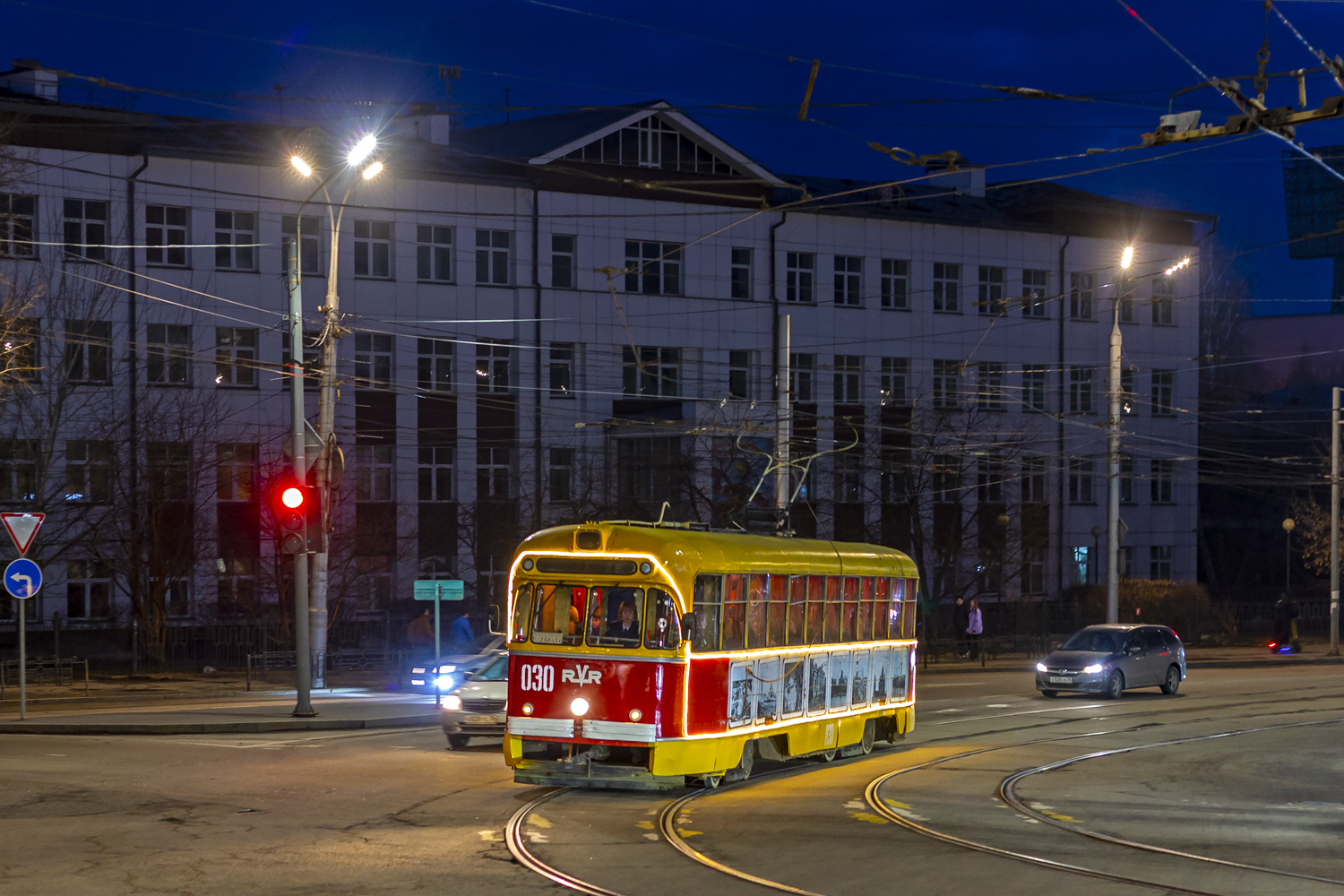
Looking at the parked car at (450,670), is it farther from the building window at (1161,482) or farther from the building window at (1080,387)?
the building window at (1161,482)

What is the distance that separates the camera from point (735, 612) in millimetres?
15820

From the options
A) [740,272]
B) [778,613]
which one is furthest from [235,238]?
[778,613]

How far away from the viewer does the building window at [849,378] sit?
55781 mm

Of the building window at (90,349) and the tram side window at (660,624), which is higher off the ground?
the building window at (90,349)

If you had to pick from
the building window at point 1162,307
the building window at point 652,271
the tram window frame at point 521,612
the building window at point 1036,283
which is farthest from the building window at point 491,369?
the tram window frame at point 521,612

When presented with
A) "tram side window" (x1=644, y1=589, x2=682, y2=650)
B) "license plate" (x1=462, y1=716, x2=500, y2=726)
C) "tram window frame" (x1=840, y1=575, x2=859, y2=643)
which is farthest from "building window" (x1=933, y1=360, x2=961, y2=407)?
"tram side window" (x1=644, y1=589, x2=682, y2=650)

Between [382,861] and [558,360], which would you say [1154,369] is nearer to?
[558,360]

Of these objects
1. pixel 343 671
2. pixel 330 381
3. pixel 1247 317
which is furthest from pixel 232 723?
pixel 1247 317

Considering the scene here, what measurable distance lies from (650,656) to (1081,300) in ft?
162

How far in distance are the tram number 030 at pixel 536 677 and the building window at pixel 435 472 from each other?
34.7m

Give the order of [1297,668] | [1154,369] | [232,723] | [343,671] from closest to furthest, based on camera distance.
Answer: [232,723] → [343,671] → [1297,668] → [1154,369]

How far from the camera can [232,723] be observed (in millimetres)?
22141

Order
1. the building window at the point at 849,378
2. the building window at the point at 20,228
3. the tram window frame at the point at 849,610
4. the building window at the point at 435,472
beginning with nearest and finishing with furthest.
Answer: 1. the tram window frame at the point at 849,610
2. the building window at the point at 20,228
3. the building window at the point at 435,472
4. the building window at the point at 849,378

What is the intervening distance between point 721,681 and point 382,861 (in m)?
5.16
